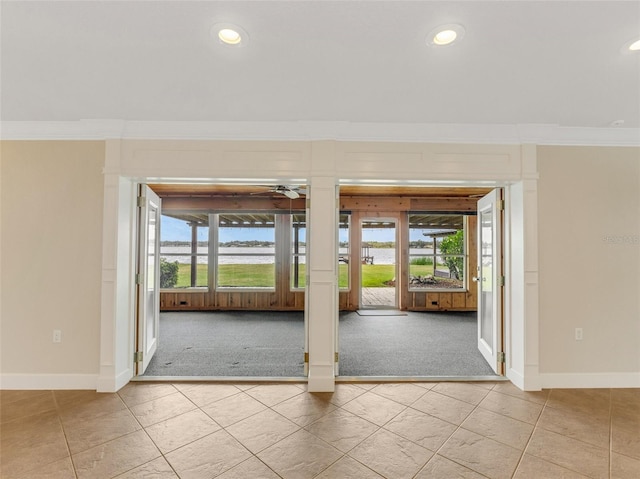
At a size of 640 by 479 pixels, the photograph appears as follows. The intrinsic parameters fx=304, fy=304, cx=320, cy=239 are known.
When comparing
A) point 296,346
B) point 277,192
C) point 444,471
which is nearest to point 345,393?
point 444,471

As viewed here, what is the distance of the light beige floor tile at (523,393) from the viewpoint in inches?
102

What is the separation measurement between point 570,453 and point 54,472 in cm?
311

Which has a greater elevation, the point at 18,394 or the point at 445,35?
the point at 445,35

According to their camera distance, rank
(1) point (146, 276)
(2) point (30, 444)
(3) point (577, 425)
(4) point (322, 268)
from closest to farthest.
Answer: (2) point (30, 444), (3) point (577, 425), (4) point (322, 268), (1) point (146, 276)

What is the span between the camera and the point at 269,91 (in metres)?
2.22

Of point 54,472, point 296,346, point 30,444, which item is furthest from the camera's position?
point 296,346

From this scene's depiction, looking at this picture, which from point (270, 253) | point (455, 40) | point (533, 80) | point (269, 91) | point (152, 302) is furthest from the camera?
point (270, 253)

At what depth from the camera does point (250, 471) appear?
68.9 inches

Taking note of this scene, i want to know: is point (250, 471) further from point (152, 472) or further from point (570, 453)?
point (570, 453)

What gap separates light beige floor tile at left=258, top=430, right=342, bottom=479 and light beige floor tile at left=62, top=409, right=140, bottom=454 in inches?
41.7

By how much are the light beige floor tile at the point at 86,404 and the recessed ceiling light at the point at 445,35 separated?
11.0 feet

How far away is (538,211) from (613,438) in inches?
70.5

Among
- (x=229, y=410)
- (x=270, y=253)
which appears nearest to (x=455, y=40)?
(x=229, y=410)

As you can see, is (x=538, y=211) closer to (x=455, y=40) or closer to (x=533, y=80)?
(x=533, y=80)
